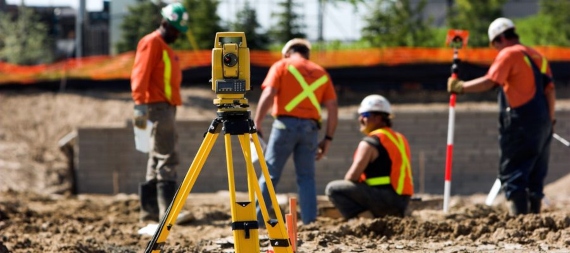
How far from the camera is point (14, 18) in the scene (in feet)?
66.3

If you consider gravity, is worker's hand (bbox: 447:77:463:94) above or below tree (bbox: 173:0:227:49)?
below

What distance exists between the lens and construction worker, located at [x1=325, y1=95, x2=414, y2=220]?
7.98 m

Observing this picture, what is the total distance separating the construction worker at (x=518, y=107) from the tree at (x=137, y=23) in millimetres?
11490

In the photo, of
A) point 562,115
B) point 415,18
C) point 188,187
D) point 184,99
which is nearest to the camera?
point 188,187

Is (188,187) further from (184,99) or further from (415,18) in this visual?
(415,18)

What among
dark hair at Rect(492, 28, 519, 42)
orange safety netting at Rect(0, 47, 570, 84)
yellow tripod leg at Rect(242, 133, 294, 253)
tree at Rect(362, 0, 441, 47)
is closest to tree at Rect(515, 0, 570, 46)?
tree at Rect(362, 0, 441, 47)

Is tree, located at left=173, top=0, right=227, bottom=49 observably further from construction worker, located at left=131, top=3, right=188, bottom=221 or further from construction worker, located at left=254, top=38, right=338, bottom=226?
construction worker, located at left=254, top=38, right=338, bottom=226

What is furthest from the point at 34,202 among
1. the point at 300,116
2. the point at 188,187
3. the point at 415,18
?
the point at 415,18

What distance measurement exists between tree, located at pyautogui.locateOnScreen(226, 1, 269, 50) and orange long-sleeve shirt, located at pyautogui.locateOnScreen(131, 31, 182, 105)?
36.5ft

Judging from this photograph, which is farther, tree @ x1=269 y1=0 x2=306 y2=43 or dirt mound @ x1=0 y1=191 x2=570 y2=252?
tree @ x1=269 y1=0 x2=306 y2=43

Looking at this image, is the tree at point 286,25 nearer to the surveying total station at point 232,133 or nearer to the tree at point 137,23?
the tree at point 137,23

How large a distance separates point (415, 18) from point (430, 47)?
7.21 ft

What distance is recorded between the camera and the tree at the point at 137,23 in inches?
787

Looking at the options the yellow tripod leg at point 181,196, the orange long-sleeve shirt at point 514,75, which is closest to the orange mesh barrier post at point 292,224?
the yellow tripod leg at point 181,196
